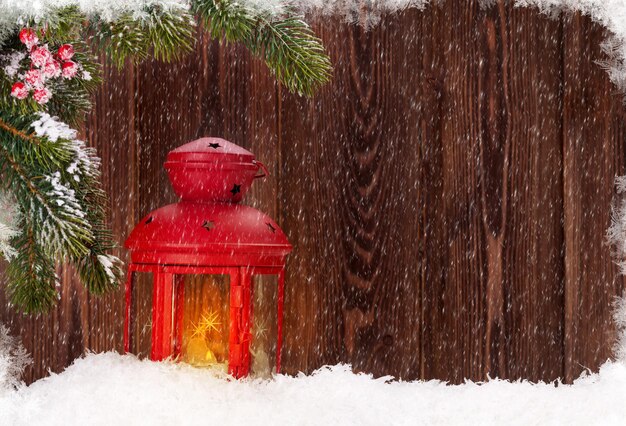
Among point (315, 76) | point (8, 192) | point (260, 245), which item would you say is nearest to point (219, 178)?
point (260, 245)

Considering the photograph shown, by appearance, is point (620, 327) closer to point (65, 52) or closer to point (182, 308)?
point (182, 308)

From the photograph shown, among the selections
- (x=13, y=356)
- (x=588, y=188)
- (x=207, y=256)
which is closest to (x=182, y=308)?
(x=207, y=256)

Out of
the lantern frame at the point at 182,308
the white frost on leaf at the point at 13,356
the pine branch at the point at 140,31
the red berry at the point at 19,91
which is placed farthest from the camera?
the white frost on leaf at the point at 13,356

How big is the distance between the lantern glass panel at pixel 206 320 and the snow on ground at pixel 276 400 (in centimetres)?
6

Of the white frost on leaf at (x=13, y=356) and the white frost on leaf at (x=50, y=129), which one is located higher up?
the white frost on leaf at (x=50, y=129)

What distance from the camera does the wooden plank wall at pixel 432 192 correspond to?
1933 millimetres

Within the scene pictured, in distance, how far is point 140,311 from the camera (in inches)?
76.8

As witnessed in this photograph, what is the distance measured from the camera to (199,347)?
169cm

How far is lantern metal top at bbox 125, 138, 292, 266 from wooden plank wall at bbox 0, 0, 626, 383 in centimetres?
28

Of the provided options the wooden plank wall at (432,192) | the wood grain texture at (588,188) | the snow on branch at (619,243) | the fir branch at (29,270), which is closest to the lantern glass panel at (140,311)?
the wooden plank wall at (432,192)

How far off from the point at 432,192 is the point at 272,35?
0.62 meters

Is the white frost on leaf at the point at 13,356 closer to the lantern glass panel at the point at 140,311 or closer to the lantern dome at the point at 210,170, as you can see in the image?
the lantern glass panel at the point at 140,311

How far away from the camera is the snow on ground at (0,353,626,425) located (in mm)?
1528

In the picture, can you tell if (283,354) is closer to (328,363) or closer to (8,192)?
(328,363)
